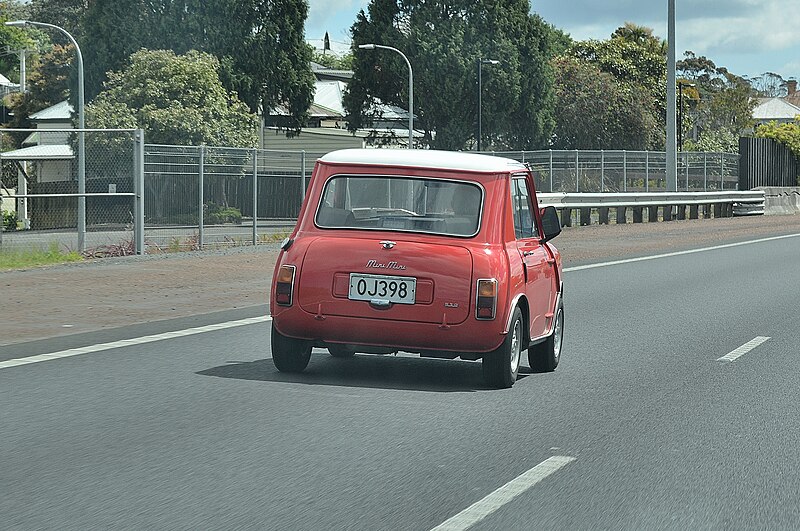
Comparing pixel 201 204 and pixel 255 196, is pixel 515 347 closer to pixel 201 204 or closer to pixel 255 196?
pixel 201 204

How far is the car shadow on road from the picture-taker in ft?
32.1

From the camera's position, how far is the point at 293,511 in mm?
→ 5941

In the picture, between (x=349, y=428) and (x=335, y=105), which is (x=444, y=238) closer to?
(x=349, y=428)

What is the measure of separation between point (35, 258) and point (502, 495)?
16285 millimetres

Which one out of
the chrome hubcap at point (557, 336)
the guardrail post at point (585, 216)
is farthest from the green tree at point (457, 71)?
the chrome hubcap at point (557, 336)

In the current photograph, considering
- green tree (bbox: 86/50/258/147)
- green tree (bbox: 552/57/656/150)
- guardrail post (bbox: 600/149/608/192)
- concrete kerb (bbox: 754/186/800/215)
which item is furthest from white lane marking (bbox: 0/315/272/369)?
green tree (bbox: 552/57/656/150)

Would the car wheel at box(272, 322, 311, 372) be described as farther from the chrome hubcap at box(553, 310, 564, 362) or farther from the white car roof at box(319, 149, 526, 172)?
the chrome hubcap at box(553, 310, 564, 362)

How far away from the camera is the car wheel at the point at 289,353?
32.6 ft

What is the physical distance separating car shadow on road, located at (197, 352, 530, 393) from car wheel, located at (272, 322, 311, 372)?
0.06m

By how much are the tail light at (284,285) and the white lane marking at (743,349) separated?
3981mm

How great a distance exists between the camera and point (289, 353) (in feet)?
33.0

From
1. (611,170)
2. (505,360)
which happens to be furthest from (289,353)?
(611,170)

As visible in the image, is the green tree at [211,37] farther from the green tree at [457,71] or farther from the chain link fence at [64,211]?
the chain link fence at [64,211]

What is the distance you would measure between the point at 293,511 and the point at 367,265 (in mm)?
3549
